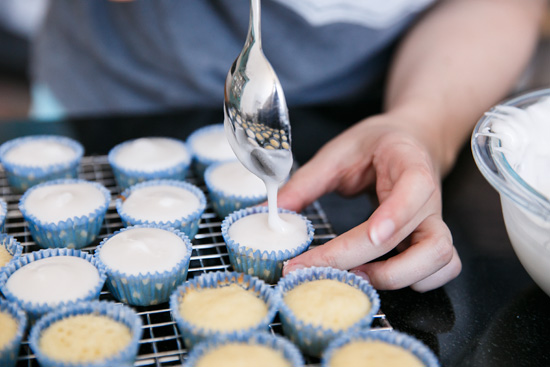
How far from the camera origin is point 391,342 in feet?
3.14

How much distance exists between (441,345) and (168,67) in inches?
47.9

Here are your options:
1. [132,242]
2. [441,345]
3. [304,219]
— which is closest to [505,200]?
[441,345]

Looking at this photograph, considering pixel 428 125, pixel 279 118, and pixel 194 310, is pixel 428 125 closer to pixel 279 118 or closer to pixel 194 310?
pixel 279 118

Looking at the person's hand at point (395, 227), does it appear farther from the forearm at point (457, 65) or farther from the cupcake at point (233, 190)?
the forearm at point (457, 65)

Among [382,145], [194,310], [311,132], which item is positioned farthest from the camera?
[311,132]

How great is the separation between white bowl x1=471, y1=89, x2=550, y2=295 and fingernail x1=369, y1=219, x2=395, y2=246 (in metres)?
0.19

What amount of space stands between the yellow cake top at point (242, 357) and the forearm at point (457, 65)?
0.76 metres

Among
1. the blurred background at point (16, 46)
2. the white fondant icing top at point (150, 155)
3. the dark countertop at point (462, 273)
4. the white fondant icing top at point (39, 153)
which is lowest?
the dark countertop at point (462, 273)

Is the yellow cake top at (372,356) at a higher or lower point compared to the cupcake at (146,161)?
lower

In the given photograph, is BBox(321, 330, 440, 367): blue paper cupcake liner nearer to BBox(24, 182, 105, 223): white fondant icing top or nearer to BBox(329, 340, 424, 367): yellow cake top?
BBox(329, 340, 424, 367): yellow cake top

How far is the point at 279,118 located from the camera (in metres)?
1.07

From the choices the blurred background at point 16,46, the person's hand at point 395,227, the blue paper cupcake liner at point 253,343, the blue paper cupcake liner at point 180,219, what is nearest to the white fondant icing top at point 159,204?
the blue paper cupcake liner at point 180,219

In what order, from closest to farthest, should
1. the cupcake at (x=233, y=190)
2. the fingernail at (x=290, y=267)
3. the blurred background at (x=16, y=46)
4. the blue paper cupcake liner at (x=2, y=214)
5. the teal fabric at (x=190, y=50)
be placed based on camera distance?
the fingernail at (x=290, y=267)
the blue paper cupcake liner at (x=2, y=214)
the cupcake at (x=233, y=190)
the teal fabric at (x=190, y=50)
the blurred background at (x=16, y=46)

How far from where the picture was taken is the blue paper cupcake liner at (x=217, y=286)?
0.97m
